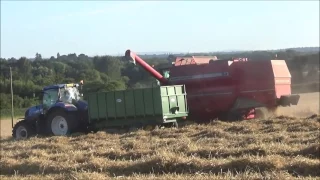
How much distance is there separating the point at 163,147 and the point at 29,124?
439 inches

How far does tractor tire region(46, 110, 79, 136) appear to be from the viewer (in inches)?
803

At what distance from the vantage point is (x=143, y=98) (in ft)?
63.8

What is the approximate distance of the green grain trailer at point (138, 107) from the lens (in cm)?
1914

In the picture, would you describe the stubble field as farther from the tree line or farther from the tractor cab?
the tree line

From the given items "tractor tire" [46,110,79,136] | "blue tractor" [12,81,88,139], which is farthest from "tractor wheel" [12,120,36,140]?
"tractor tire" [46,110,79,136]

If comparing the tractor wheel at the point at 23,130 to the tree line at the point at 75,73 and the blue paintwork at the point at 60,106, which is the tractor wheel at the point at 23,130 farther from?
the tree line at the point at 75,73

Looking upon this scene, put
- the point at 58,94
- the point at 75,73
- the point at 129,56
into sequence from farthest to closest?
the point at 75,73
the point at 129,56
the point at 58,94

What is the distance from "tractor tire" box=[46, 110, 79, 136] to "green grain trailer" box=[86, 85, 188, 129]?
2.40 ft

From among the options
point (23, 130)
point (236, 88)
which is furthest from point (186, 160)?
point (23, 130)

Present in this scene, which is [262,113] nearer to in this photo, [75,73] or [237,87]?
[237,87]

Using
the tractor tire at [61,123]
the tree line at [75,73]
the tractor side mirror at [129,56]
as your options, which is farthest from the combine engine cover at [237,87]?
the tractor tire at [61,123]

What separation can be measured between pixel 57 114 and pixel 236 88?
7.20m

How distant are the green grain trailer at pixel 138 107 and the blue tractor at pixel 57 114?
644 millimetres

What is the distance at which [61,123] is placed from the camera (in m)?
20.8
